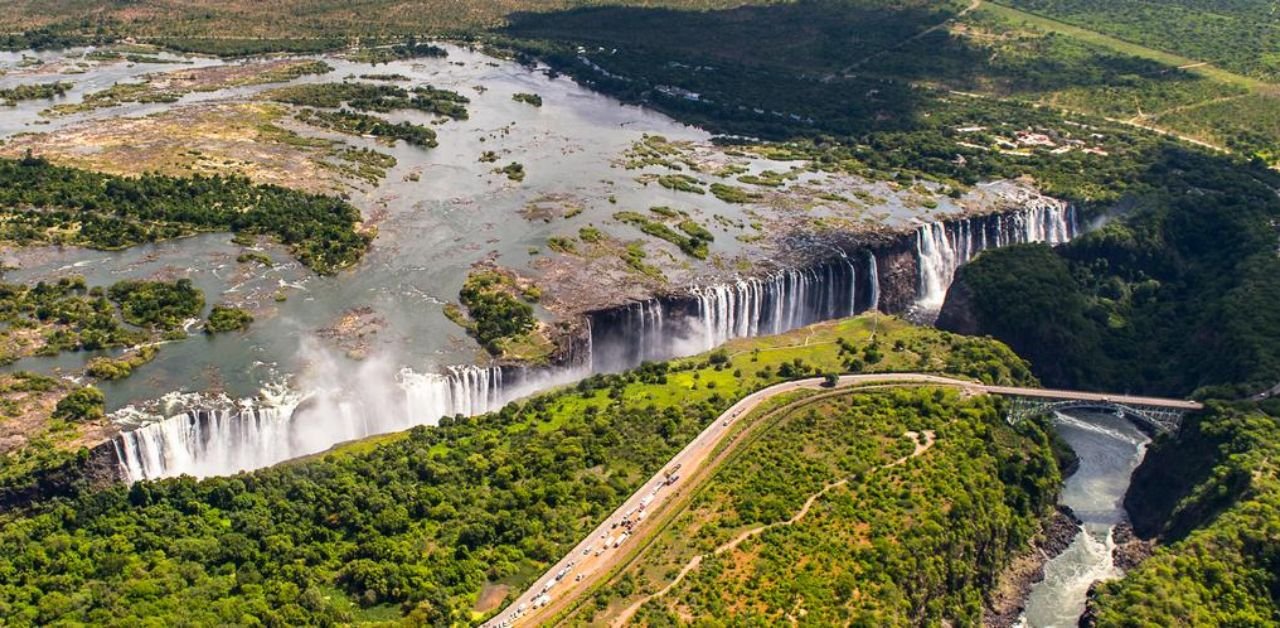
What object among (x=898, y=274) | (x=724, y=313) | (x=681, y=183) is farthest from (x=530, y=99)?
(x=724, y=313)

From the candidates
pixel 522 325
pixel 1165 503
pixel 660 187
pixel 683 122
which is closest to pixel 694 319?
pixel 522 325

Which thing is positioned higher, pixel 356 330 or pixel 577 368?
pixel 356 330

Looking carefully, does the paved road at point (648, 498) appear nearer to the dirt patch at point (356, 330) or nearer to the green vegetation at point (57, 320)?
the dirt patch at point (356, 330)

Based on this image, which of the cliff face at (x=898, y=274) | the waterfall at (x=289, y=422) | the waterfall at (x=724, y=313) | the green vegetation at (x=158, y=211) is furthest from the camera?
the cliff face at (x=898, y=274)

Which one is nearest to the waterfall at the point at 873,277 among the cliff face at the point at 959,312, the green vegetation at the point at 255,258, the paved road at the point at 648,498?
the cliff face at the point at 959,312

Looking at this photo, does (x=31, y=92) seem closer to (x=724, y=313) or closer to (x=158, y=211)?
(x=158, y=211)

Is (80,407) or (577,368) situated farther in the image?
(577,368)

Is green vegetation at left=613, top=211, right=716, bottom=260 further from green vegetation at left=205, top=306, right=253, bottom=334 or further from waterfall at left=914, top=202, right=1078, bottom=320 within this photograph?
green vegetation at left=205, top=306, right=253, bottom=334
